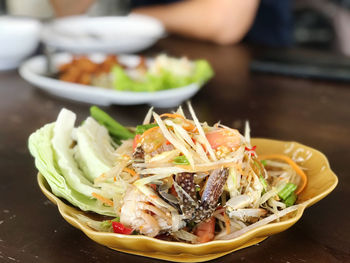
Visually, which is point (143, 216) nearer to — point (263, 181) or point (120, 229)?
point (120, 229)

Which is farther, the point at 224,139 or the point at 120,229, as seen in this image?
the point at 224,139

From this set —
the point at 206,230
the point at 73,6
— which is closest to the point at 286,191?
the point at 206,230

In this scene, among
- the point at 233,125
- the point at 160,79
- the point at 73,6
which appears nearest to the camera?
the point at 233,125

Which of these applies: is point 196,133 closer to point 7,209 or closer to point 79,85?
point 7,209

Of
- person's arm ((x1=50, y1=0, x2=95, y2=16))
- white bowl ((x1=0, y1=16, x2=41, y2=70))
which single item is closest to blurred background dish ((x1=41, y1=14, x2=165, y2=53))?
white bowl ((x1=0, y1=16, x2=41, y2=70))

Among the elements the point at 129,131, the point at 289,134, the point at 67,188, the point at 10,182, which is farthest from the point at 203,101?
the point at 67,188

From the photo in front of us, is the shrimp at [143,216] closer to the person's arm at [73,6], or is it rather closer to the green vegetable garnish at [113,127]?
the green vegetable garnish at [113,127]

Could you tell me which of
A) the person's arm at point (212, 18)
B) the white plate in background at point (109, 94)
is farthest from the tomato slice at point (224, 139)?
the person's arm at point (212, 18)

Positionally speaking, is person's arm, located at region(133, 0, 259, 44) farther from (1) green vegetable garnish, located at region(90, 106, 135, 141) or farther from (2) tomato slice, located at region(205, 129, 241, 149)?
(2) tomato slice, located at region(205, 129, 241, 149)
